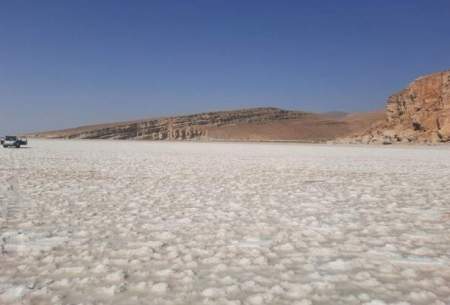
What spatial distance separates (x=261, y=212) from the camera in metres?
7.64

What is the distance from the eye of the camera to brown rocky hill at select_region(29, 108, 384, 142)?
139625 mm

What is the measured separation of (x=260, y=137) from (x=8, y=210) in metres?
130

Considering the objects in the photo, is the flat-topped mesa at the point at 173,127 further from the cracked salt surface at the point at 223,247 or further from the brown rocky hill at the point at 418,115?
the cracked salt surface at the point at 223,247

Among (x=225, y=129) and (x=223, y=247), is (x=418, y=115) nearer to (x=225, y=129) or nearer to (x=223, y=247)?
(x=223, y=247)

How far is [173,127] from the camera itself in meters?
146

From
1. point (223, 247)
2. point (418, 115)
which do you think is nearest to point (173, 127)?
point (418, 115)

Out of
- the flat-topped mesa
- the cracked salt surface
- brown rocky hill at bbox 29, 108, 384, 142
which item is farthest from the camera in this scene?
the flat-topped mesa

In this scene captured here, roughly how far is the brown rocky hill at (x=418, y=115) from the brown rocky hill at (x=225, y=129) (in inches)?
1856

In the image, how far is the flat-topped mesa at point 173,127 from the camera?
5551 inches

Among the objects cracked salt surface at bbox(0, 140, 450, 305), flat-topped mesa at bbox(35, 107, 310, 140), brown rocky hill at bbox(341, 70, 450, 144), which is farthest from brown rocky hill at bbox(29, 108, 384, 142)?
cracked salt surface at bbox(0, 140, 450, 305)

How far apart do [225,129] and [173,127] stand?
18214mm

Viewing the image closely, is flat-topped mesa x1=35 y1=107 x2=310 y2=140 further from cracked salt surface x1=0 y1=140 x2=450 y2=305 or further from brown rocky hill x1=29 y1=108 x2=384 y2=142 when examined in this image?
cracked salt surface x1=0 y1=140 x2=450 y2=305

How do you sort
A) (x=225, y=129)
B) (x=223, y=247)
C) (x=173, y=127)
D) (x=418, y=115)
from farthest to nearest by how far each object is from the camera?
(x=173, y=127) < (x=225, y=129) < (x=418, y=115) < (x=223, y=247)

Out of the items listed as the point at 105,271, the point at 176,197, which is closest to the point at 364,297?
the point at 105,271
